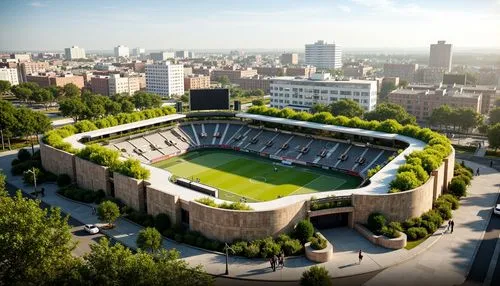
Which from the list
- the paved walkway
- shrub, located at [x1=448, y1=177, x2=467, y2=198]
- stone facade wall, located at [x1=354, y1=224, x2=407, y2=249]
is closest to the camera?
the paved walkway

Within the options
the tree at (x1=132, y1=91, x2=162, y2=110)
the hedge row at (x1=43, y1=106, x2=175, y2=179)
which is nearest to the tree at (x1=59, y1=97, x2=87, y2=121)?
the hedge row at (x1=43, y1=106, x2=175, y2=179)

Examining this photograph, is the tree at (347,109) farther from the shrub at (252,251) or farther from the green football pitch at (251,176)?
the shrub at (252,251)

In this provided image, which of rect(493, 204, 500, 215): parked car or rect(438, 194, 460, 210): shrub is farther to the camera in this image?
rect(438, 194, 460, 210): shrub

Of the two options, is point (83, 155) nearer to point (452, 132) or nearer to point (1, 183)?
point (1, 183)

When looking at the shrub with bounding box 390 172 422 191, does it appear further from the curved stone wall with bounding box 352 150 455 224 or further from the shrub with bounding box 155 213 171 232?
the shrub with bounding box 155 213 171 232

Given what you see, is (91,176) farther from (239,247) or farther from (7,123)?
(7,123)

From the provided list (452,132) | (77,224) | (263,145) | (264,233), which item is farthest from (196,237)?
(452,132)
